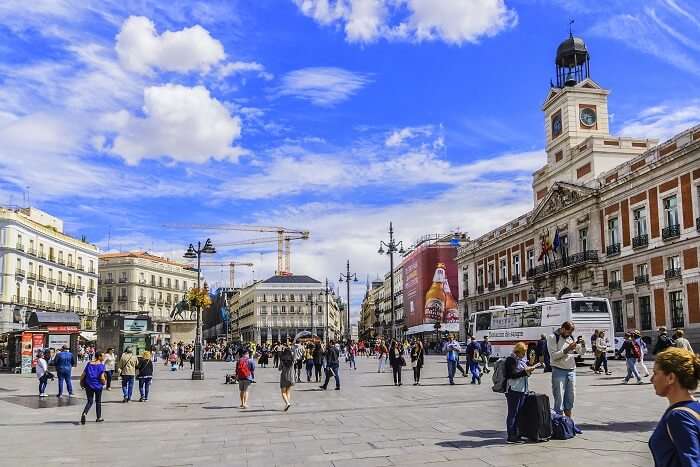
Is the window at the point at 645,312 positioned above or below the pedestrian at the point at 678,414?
above

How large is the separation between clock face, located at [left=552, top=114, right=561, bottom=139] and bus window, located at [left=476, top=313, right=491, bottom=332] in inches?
902

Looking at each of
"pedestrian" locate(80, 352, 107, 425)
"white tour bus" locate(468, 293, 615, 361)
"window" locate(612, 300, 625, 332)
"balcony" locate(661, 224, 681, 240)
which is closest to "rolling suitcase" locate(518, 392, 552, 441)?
"pedestrian" locate(80, 352, 107, 425)

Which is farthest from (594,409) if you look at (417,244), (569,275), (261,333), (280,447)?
(261,333)

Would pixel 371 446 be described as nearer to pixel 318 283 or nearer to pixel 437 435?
pixel 437 435

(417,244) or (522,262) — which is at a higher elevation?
(417,244)

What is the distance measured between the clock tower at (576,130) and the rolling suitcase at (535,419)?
3993cm

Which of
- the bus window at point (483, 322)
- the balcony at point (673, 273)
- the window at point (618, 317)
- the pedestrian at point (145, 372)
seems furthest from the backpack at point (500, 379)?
the window at point (618, 317)

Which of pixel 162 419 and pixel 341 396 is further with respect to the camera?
pixel 341 396

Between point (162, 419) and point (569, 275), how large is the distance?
38.8 meters

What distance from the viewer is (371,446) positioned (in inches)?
402

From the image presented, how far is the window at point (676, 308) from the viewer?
36.5 m

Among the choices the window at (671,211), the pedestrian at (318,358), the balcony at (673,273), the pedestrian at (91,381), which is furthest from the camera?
the window at (671,211)

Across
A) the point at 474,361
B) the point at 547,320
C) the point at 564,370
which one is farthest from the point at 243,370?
the point at 547,320

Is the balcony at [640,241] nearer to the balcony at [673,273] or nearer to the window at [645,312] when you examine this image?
the balcony at [673,273]
